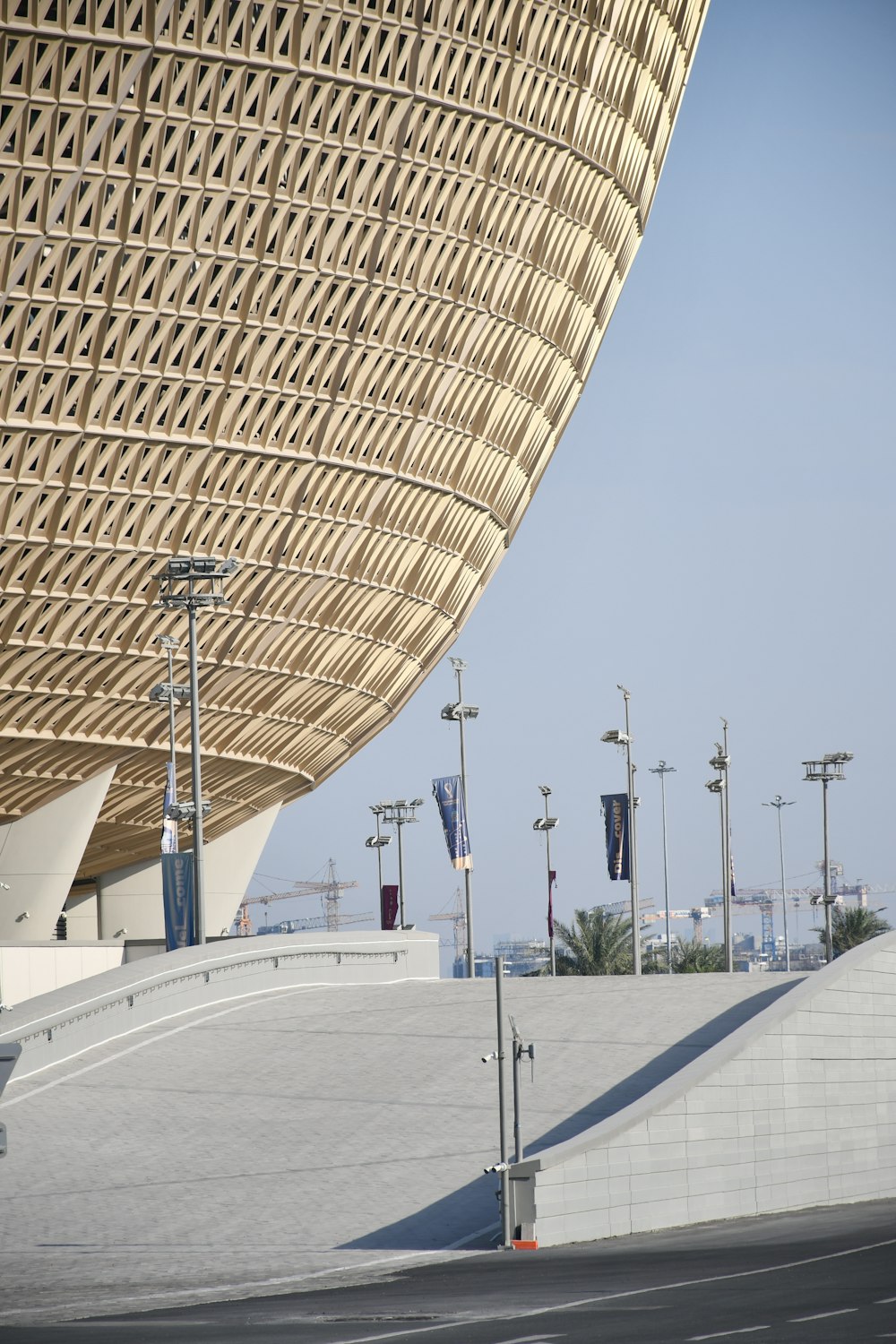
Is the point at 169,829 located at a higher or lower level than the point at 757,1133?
higher

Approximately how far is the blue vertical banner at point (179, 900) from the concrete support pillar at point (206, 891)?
100.0 ft

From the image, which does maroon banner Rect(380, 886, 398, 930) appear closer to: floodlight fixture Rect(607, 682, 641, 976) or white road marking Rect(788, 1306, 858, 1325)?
floodlight fixture Rect(607, 682, 641, 976)

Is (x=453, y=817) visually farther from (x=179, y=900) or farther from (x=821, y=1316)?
(x=821, y=1316)

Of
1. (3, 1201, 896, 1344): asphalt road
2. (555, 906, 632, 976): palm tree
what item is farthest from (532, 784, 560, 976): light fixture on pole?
(3, 1201, 896, 1344): asphalt road

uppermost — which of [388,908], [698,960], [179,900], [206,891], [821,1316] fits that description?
[179,900]

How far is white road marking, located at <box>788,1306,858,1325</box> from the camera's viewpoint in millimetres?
15125

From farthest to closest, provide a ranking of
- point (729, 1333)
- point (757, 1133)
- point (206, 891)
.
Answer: point (206, 891) → point (757, 1133) → point (729, 1333)

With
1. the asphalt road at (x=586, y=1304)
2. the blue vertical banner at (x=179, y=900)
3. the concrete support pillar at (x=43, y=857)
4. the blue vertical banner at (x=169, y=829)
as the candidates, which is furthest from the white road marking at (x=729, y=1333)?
the concrete support pillar at (x=43, y=857)

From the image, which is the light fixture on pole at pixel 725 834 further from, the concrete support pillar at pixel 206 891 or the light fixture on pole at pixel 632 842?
the concrete support pillar at pixel 206 891

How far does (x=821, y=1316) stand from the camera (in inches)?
606

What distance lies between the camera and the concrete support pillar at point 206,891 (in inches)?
2731

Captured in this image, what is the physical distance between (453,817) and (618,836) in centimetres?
532

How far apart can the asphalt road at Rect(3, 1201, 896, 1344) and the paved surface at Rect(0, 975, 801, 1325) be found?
1.03 metres

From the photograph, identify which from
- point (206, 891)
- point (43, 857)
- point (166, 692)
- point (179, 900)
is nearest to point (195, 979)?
point (179, 900)
